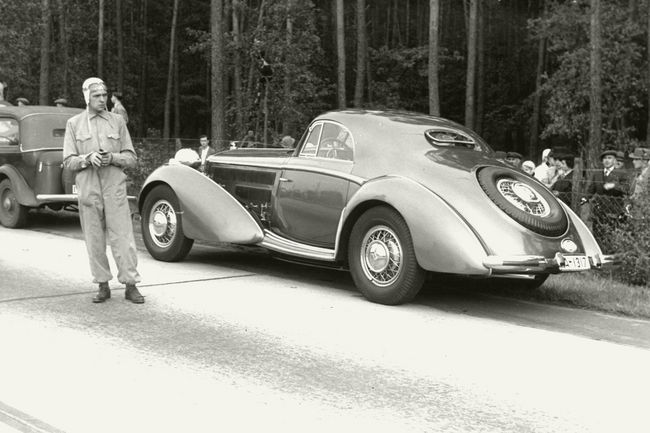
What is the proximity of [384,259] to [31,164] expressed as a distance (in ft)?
24.8

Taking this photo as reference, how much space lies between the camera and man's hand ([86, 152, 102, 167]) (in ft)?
23.1

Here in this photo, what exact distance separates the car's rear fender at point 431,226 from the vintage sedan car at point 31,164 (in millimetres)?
6605

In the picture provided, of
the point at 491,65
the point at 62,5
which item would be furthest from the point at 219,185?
the point at 491,65

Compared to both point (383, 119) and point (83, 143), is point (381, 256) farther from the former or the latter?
point (83, 143)

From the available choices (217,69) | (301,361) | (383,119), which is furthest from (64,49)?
(301,361)

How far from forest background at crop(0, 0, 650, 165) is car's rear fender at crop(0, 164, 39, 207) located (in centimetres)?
569

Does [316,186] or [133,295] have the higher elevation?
[316,186]

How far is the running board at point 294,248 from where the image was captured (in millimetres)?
8156

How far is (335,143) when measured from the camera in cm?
851

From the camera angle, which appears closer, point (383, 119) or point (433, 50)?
point (383, 119)

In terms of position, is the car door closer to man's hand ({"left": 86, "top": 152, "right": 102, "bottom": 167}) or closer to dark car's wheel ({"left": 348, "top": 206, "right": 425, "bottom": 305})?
dark car's wheel ({"left": 348, "top": 206, "right": 425, "bottom": 305})

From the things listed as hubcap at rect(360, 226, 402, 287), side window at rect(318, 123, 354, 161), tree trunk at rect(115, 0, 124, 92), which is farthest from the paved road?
tree trunk at rect(115, 0, 124, 92)

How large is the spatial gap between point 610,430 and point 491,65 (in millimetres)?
48481

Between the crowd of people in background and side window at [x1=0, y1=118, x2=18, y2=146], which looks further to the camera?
side window at [x1=0, y1=118, x2=18, y2=146]
